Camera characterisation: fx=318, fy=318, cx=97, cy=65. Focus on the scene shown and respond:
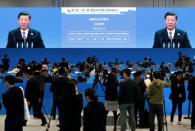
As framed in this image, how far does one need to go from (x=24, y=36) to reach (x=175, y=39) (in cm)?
767

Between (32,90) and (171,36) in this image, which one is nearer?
(32,90)

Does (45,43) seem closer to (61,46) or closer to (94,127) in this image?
(61,46)

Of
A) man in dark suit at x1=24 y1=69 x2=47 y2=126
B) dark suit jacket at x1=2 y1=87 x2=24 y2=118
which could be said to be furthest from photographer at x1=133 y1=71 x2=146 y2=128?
dark suit jacket at x1=2 y1=87 x2=24 y2=118

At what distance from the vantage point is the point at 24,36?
53.2 ft

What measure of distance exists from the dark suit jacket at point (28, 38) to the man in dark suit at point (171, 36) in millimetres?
5952

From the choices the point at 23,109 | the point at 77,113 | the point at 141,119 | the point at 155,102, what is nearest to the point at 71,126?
the point at 77,113

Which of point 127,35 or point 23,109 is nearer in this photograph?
point 23,109

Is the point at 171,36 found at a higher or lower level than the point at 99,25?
lower

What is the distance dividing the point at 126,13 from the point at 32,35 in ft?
16.1

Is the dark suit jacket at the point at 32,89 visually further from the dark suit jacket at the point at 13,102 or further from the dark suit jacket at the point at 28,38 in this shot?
the dark suit jacket at the point at 28,38

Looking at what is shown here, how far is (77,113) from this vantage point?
4066 mm

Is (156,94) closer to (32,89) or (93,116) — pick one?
(93,116)

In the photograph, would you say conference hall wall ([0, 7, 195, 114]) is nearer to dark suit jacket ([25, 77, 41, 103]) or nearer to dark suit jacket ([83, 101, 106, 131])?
dark suit jacket ([25, 77, 41, 103])

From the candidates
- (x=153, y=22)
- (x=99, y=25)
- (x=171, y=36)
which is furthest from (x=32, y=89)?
(x=171, y=36)
